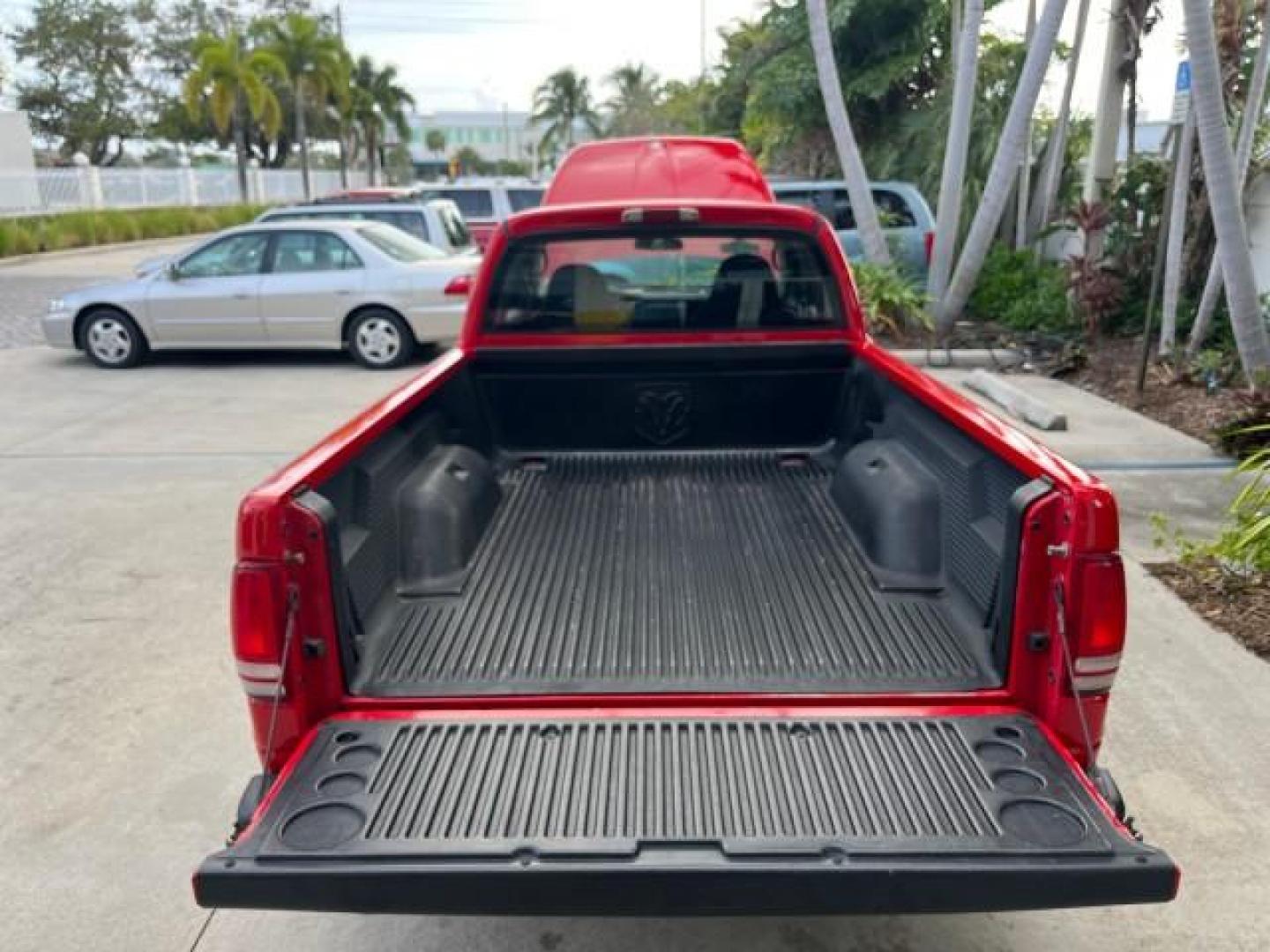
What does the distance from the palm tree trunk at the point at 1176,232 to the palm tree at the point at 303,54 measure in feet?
118

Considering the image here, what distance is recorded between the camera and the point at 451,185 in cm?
1673

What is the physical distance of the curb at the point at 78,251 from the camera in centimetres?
2230

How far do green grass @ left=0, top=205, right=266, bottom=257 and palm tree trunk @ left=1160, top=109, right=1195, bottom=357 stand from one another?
22.7 meters

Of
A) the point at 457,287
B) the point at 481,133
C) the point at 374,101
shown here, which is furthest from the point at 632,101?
the point at 481,133

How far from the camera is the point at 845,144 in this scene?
1109 centimetres

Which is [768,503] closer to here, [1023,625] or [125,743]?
[1023,625]

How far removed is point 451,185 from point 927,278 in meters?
8.26

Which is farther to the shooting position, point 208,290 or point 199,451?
point 208,290

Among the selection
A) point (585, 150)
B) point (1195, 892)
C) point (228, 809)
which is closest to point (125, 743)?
point (228, 809)

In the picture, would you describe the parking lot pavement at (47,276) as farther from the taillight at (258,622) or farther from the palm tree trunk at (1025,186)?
the palm tree trunk at (1025,186)

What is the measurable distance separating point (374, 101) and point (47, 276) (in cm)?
3790

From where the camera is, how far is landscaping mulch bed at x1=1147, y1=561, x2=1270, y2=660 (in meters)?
4.56

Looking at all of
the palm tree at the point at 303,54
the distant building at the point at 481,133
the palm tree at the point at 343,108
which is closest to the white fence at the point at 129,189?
the palm tree at the point at 303,54

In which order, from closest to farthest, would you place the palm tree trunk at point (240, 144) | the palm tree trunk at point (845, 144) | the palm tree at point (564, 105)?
the palm tree trunk at point (845, 144)
the palm tree trunk at point (240, 144)
the palm tree at point (564, 105)
